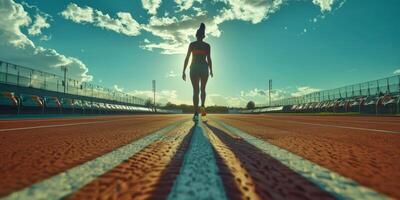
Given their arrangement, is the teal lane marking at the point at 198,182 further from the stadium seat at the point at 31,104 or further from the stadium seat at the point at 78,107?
the stadium seat at the point at 78,107

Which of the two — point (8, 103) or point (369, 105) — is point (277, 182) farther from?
point (369, 105)

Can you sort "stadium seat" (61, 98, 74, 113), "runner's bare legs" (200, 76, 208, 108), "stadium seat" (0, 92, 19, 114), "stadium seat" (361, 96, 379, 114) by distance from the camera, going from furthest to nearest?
"stadium seat" (361, 96, 379, 114) < "stadium seat" (61, 98, 74, 113) < "stadium seat" (0, 92, 19, 114) < "runner's bare legs" (200, 76, 208, 108)

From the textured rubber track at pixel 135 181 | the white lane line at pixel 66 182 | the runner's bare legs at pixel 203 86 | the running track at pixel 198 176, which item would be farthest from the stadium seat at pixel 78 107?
the textured rubber track at pixel 135 181

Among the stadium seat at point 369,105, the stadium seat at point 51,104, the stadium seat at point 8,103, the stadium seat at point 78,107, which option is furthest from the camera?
the stadium seat at point 78,107

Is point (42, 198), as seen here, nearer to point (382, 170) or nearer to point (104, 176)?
point (104, 176)

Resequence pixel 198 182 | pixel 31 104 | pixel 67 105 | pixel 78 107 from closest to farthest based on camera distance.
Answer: pixel 198 182 → pixel 31 104 → pixel 67 105 → pixel 78 107

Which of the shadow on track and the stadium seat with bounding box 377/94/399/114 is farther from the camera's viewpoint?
the stadium seat with bounding box 377/94/399/114

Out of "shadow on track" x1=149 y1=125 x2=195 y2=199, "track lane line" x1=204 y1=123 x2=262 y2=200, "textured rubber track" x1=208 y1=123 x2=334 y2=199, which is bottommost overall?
"textured rubber track" x1=208 y1=123 x2=334 y2=199

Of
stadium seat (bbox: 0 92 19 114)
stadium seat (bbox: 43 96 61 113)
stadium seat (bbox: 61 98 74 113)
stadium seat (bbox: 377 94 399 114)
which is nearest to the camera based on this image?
stadium seat (bbox: 0 92 19 114)

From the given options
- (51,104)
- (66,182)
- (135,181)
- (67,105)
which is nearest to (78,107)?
(67,105)

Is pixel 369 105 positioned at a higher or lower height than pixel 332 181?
higher

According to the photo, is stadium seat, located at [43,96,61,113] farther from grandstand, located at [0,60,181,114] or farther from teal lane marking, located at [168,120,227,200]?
teal lane marking, located at [168,120,227,200]

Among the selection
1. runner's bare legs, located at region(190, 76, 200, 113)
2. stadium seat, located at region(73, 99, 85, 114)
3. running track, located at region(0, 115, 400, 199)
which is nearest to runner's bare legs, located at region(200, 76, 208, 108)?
runner's bare legs, located at region(190, 76, 200, 113)

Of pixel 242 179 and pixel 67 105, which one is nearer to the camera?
pixel 242 179
